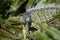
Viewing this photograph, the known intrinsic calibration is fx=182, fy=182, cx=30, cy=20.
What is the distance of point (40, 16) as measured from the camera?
1031 millimetres

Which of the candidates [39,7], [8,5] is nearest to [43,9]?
[39,7]

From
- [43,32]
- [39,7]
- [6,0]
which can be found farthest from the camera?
[6,0]

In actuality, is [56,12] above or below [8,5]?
below

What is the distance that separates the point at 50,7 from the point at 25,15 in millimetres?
155

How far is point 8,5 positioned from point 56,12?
382 mm

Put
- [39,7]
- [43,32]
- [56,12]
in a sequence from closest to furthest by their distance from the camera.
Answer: [43,32]
[56,12]
[39,7]

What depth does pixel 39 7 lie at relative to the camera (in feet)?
3.65

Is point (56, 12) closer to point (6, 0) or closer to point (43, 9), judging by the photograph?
point (43, 9)

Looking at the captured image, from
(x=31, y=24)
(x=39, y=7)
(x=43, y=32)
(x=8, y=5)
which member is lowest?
(x=43, y=32)

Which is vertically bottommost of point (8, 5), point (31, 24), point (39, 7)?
point (31, 24)

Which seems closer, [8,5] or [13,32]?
[13,32]

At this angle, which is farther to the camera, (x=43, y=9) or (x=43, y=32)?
(x=43, y=9)

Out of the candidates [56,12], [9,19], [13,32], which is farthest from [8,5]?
[56,12]

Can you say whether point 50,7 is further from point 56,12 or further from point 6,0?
point 6,0
